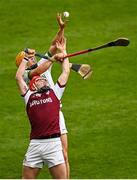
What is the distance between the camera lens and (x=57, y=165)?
35.9 feet

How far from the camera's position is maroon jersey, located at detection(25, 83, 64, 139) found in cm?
1103

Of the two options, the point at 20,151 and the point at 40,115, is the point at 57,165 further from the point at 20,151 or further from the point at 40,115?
the point at 20,151

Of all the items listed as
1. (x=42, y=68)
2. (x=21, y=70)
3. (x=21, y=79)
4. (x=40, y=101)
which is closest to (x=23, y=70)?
(x=21, y=70)

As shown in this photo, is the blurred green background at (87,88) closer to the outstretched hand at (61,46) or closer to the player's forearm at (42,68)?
the player's forearm at (42,68)

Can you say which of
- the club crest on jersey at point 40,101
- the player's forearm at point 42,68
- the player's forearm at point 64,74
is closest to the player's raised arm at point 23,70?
the player's forearm at point 42,68

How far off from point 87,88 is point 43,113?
707cm

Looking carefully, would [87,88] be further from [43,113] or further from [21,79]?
[43,113]

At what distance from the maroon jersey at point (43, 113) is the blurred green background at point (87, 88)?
98.2 inches

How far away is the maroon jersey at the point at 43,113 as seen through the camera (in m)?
11.0

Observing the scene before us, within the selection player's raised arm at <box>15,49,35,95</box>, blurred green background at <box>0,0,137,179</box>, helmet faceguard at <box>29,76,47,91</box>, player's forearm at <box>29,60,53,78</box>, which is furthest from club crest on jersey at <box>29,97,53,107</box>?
blurred green background at <box>0,0,137,179</box>

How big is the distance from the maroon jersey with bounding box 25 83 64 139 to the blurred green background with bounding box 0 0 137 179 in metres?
2.49

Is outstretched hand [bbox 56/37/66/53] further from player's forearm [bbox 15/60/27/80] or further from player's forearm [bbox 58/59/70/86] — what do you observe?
player's forearm [bbox 15/60/27/80]

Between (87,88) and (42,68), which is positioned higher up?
(42,68)

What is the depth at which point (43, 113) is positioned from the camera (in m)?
11.1
